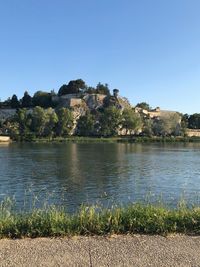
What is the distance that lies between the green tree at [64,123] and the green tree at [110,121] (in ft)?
54.2

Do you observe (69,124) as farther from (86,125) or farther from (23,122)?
(23,122)

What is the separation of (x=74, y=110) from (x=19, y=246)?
614 ft

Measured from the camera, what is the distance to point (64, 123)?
169m

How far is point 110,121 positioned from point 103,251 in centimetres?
17559

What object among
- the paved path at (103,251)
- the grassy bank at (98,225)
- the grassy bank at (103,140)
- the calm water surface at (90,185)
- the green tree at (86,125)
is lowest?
the calm water surface at (90,185)

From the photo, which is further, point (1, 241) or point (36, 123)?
point (36, 123)

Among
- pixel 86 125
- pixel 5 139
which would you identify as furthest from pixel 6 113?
pixel 5 139

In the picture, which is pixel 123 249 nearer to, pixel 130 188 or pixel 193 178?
pixel 130 188

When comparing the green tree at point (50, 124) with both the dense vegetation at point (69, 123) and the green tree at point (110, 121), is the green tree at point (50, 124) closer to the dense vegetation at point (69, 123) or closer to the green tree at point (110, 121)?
the dense vegetation at point (69, 123)

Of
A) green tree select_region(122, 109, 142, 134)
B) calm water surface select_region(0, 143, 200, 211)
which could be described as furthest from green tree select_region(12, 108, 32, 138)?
calm water surface select_region(0, 143, 200, 211)

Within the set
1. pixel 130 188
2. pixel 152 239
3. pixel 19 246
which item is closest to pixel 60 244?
pixel 19 246

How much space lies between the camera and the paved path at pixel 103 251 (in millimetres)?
7176

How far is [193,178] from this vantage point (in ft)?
144

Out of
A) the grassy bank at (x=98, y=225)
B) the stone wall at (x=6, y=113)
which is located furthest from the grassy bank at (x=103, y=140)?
the grassy bank at (x=98, y=225)
